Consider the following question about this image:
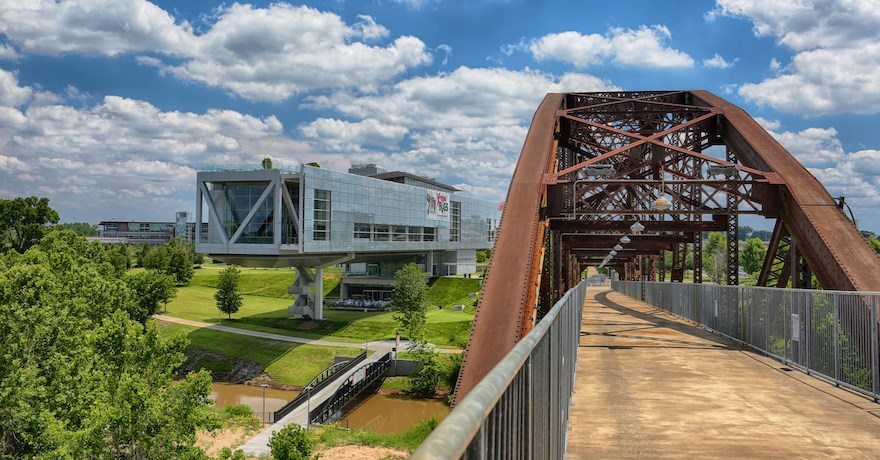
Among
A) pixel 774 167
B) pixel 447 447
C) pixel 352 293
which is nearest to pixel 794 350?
pixel 774 167

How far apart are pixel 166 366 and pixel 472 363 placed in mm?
20814

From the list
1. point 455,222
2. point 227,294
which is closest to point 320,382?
point 227,294

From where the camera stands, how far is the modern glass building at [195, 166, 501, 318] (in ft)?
198

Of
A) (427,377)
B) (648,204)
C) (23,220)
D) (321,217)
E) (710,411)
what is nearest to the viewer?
(710,411)

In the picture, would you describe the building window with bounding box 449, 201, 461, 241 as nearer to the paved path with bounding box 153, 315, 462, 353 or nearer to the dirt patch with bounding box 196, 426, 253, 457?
the paved path with bounding box 153, 315, 462, 353

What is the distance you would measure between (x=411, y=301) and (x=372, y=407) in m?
20.6

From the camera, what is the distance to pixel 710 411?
8375 millimetres

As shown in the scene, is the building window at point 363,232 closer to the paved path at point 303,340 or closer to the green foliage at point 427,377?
the paved path at point 303,340

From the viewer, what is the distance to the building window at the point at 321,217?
6388cm

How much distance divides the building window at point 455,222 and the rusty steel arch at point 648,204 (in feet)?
232

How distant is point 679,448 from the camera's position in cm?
668

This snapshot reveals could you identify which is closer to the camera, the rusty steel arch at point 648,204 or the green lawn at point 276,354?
the rusty steel arch at point 648,204

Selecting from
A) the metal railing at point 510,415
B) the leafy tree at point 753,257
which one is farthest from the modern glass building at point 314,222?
the metal railing at point 510,415

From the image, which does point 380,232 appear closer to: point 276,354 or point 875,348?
point 276,354
